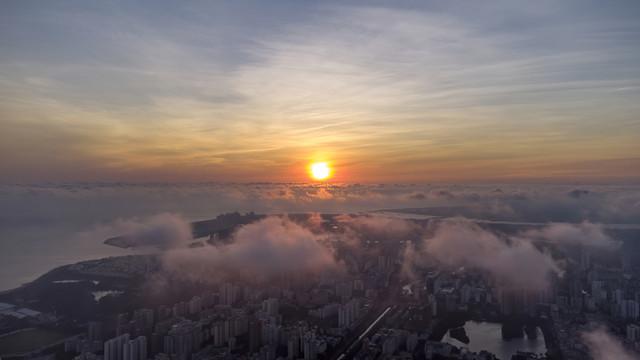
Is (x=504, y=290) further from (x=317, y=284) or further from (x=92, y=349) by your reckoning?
(x=92, y=349)

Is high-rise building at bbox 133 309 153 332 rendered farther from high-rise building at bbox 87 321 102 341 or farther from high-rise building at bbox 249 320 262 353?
high-rise building at bbox 249 320 262 353

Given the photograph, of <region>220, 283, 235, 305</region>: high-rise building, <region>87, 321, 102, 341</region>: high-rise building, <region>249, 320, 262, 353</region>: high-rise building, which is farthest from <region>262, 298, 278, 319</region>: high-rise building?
<region>87, 321, 102, 341</region>: high-rise building

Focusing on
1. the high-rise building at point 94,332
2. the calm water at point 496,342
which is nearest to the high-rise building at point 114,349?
the high-rise building at point 94,332

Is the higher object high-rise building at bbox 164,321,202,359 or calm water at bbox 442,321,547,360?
high-rise building at bbox 164,321,202,359

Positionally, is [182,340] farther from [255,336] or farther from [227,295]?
[227,295]

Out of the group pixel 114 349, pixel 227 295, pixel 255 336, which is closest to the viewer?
pixel 114 349

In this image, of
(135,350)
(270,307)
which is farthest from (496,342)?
(135,350)

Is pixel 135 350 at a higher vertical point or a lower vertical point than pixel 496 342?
higher

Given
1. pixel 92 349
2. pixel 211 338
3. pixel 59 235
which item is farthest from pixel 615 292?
pixel 59 235

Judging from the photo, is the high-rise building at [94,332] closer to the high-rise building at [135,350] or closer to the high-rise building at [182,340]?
the high-rise building at [135,350]
